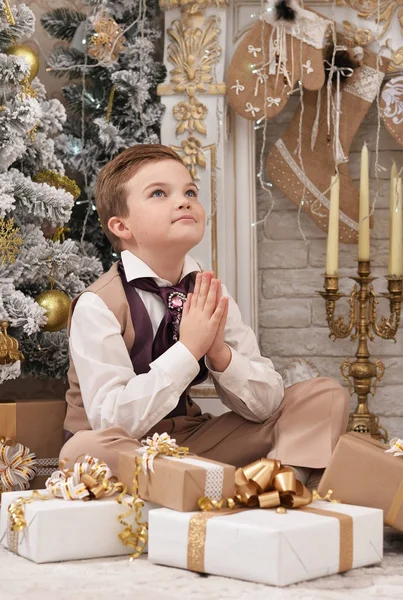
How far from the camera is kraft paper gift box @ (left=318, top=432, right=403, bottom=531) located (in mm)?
1626

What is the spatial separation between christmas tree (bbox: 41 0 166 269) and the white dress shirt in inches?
23.7

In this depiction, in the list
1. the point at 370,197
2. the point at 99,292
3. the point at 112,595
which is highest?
the point at 370,197

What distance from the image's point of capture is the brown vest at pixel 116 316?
6.66 feet

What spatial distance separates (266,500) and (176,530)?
171 mm

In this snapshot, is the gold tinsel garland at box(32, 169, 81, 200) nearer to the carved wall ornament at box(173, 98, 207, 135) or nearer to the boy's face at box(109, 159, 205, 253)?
the boy's face at box(109, 159, 205, 253)

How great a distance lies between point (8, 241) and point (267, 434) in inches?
32.8

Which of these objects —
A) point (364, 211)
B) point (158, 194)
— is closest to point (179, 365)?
point (158, 194)

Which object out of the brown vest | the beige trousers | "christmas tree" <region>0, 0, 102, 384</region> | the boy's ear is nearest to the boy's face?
the boy's ear

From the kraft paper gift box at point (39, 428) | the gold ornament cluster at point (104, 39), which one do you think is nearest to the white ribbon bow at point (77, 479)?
the kraft paper gift box at point (39, 428)

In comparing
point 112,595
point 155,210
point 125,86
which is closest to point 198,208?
point 155,210

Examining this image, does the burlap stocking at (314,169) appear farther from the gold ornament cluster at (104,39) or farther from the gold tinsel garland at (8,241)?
the gold tinsel garland at (8,241)

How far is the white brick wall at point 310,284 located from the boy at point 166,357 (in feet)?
2.24

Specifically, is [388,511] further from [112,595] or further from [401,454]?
[112,595]

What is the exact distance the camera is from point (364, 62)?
2711 mm
